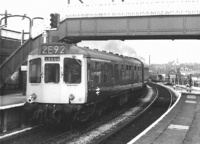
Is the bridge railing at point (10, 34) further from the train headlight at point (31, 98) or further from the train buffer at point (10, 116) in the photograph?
the train headlight at point (31, 98)

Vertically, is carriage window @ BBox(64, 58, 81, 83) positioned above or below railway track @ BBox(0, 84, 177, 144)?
above

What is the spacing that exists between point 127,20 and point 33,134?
990 cm

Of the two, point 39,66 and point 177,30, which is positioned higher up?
point 177,30

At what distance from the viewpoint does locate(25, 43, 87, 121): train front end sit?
32.8 feet

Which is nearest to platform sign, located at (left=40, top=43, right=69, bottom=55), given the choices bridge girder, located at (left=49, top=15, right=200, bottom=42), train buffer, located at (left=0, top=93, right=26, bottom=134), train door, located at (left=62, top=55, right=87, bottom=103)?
train door, located at (left=62, top=55, right=87, bottom=103)

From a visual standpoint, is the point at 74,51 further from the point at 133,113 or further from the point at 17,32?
the point at 17,32

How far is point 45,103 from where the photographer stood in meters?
10.2

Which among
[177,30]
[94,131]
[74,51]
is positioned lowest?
[94,131]

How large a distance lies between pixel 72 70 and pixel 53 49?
1.13 m

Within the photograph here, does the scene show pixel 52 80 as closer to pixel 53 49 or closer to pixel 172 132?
pixel 53 49

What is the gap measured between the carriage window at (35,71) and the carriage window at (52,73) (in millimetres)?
324

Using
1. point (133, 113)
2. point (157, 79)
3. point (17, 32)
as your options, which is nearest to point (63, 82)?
point (133, 113)

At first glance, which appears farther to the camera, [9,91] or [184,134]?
[9,91]

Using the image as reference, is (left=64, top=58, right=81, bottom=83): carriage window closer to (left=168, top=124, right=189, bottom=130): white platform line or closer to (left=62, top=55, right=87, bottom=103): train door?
(left=62, top=55, right=87, bottom=103): train door
